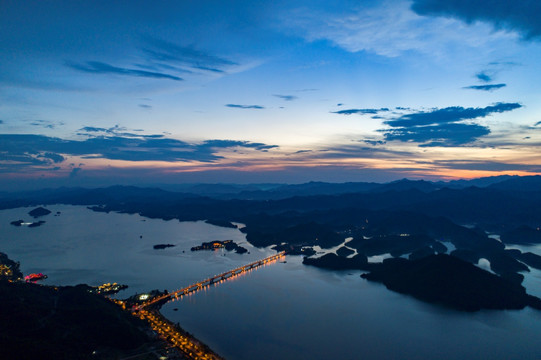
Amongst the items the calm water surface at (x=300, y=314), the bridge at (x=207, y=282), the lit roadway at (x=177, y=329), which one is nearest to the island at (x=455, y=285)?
the calm water surface at (x=300, y=314)

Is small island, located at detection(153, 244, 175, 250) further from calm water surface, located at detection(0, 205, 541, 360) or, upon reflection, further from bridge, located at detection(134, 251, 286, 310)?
bridge, located at detection(134, 251, 286, 310)

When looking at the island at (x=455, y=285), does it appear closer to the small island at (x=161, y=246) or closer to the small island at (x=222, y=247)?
the small island at (x=222, y=247)

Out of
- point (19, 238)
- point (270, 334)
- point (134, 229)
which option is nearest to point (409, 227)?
point (270, 334)

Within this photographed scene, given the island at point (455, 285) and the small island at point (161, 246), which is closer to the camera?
the island at point (455, 285)

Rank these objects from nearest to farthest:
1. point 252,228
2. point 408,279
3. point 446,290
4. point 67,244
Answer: point 446,290 < point 408,279 < point 67,244 < point 252,228

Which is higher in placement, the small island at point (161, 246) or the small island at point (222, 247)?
the small island at point (222, 247)

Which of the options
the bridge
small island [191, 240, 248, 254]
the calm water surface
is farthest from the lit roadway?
small island [191, 240, 248, 254]

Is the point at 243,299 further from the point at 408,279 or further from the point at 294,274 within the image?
the point at 408,279
